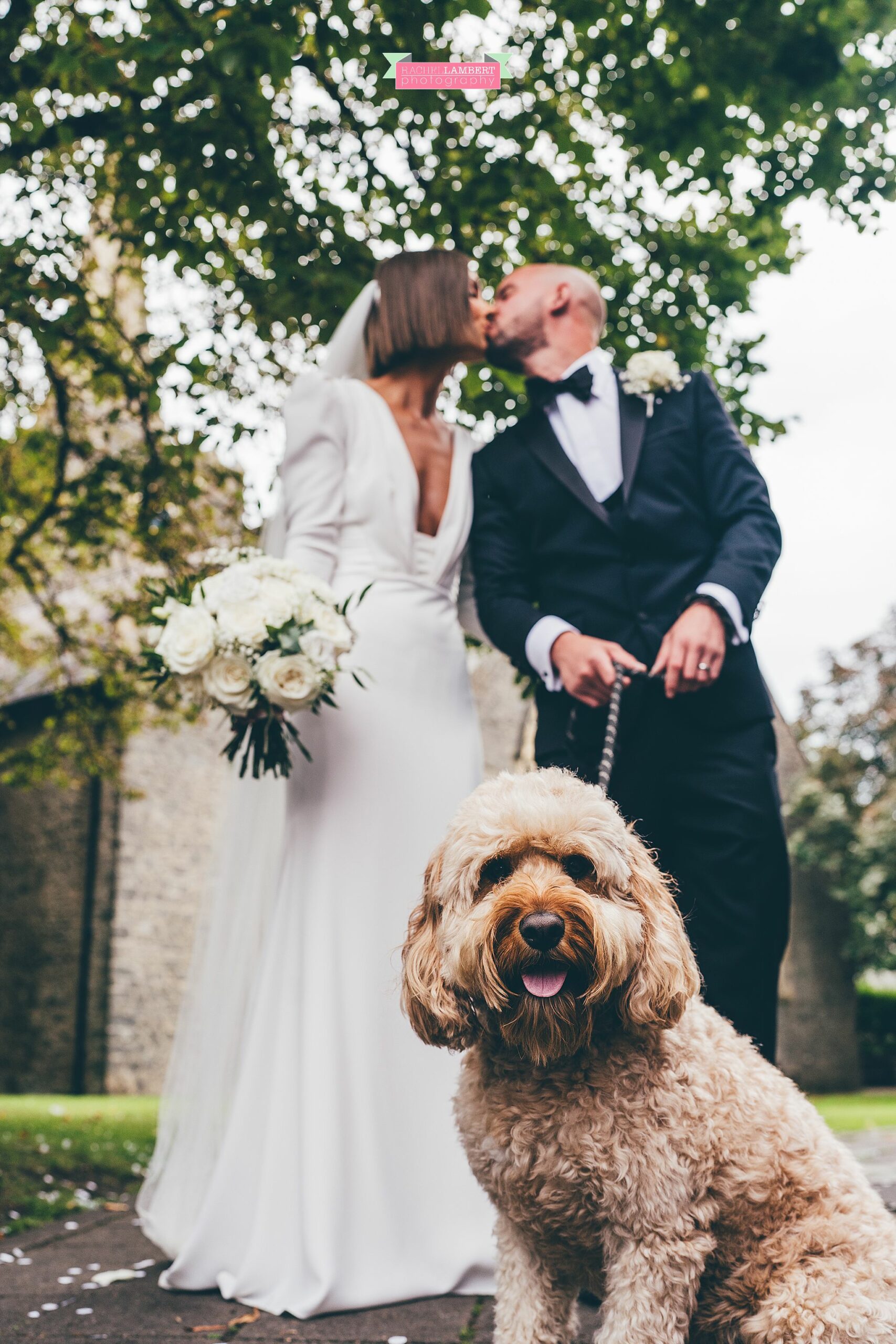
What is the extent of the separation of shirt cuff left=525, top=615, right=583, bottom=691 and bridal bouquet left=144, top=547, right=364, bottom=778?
0.62 meters

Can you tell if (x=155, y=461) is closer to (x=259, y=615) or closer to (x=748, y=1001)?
(x=259, y=615)

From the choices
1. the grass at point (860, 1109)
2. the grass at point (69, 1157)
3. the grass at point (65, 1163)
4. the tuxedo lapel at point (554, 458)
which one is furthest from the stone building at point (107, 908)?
the tuxedo lapel at point (554, 458)

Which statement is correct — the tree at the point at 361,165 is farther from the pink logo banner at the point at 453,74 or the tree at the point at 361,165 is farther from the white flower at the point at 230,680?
the white flower at the point at 230,680

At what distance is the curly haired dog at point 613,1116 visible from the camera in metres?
2.03

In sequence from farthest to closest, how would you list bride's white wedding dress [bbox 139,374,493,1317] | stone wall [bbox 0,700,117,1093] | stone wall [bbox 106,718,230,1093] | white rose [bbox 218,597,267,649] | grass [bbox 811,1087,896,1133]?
stone wall [bbox 0,700,117,1093]
stone wall [bbox 106,718,230,1093]
grass [bbox 811,1087,896,1133]
bride's white wedding dress [bbox 139,374,493,1317]
white rose [bbox 218,597,267,649]

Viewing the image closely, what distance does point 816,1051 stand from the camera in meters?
22.9

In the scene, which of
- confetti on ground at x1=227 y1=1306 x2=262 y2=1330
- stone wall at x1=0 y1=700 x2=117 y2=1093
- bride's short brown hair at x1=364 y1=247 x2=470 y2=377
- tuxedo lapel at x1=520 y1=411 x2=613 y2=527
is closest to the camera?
confetti on ground at x1=227 y1=1306 x2=262 y2=1330

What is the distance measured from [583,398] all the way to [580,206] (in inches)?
177

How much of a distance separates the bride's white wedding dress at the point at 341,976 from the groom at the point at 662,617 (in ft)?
1.70

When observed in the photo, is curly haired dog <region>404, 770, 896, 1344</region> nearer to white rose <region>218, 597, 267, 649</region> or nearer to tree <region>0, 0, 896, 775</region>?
white rose <region>218, 597, 267, 649</region>

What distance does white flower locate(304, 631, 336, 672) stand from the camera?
A: 10.9ft

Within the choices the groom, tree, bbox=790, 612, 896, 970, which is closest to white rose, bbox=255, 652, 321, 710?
the groom

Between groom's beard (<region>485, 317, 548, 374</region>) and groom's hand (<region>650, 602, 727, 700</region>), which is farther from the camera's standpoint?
groom's beard (<region>485, 317, 548, 374</region>)

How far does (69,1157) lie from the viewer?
23.0ft
